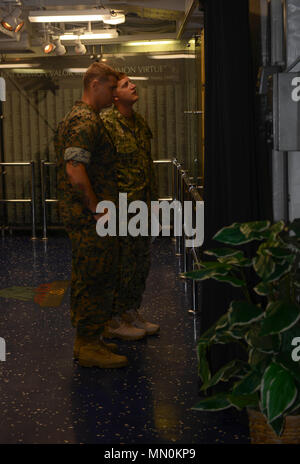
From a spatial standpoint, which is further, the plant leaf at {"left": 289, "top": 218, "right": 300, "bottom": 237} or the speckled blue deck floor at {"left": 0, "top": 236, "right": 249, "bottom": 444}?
the speckled blue deck floor at {"left": 0, "top": 236, "right": 249, "bottom": 444}

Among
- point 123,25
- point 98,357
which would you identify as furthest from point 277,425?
point 123,25

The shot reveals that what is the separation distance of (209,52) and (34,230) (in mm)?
5220

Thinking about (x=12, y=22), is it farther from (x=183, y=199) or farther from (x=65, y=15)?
(x=183, y=199)

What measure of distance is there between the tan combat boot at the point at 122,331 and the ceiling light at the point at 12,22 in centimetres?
373

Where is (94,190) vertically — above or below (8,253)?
above

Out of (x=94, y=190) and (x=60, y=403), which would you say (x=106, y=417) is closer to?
(x=60, y=403)

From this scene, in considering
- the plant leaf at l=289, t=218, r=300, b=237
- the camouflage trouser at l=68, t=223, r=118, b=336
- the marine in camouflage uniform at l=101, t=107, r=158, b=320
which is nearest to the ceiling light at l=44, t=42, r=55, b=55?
the marine in camouflage uniform at l=101, t=107, r=158, b=320

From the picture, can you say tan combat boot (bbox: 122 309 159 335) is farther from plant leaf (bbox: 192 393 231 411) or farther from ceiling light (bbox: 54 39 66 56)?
ceiling light (bbox: 54 39 66 56)

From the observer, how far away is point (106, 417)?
106 inches

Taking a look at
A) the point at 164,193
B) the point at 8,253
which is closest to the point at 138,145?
the point at 8,253

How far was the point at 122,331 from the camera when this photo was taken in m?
3.80

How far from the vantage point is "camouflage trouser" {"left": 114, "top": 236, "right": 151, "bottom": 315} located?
3705 millimetres

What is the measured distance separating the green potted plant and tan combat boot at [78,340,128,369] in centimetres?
117

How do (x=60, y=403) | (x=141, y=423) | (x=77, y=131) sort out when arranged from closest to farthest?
(x=141, y=423)
(x=60, y=403)
(x=77, y=131)
